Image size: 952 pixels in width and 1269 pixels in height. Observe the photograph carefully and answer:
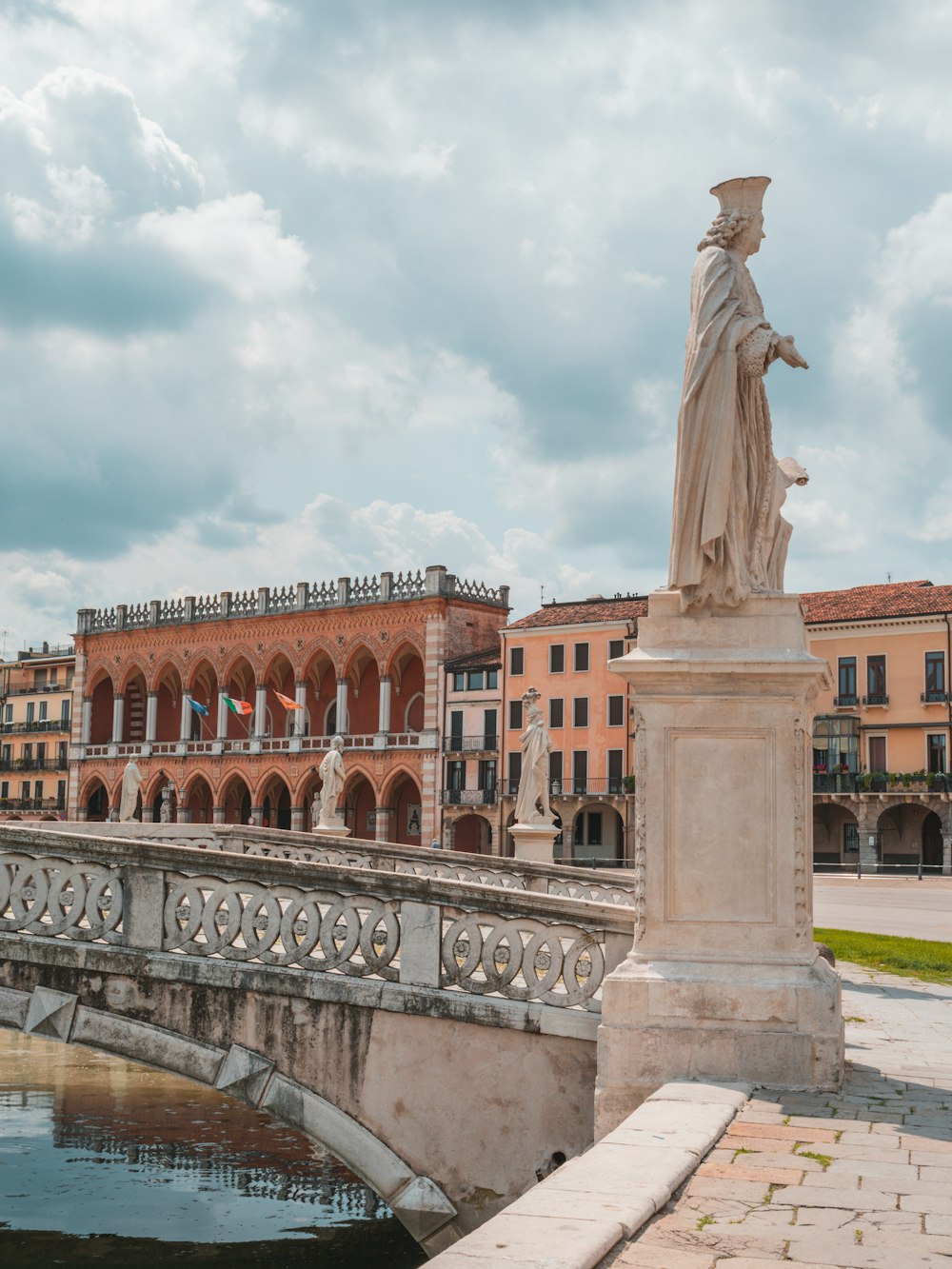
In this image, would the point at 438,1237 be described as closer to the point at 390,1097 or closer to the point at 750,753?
the point at 390,1097

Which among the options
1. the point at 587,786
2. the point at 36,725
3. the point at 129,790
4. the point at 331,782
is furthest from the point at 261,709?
the point at 331,782

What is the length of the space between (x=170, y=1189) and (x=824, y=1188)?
8241 millimetres

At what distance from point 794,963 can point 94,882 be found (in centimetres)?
459

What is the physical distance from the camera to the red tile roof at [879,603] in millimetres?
55125

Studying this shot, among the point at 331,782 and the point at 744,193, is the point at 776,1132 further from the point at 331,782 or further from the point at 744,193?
the point at 331,782

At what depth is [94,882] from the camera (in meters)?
9.33

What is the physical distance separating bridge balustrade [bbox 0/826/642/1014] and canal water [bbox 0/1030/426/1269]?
8.89 feet

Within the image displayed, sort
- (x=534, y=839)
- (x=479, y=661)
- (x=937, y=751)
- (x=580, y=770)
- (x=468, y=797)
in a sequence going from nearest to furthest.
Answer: (x=534, y=839), (x=937, y=751), (x=580, y=770), (x=468, y=797), (x=479, y=661)

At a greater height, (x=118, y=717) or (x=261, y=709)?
(x=118, y=717)

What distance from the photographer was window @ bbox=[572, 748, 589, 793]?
59.7 metres

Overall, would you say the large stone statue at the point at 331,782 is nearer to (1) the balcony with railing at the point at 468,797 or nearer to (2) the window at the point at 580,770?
(2) the window at the point at 580,770

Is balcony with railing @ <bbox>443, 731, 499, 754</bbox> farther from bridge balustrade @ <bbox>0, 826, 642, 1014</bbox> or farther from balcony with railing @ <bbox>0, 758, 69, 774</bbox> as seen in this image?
bridge balustrade @ <bbox>0, 826, 642, 1014</bbox>

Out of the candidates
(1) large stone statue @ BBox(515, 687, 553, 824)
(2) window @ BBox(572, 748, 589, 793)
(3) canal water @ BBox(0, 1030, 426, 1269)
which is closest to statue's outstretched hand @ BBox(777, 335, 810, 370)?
(3) canal water @ BBox(0, 1030, 426, 1269)

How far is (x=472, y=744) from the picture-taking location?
203ft
